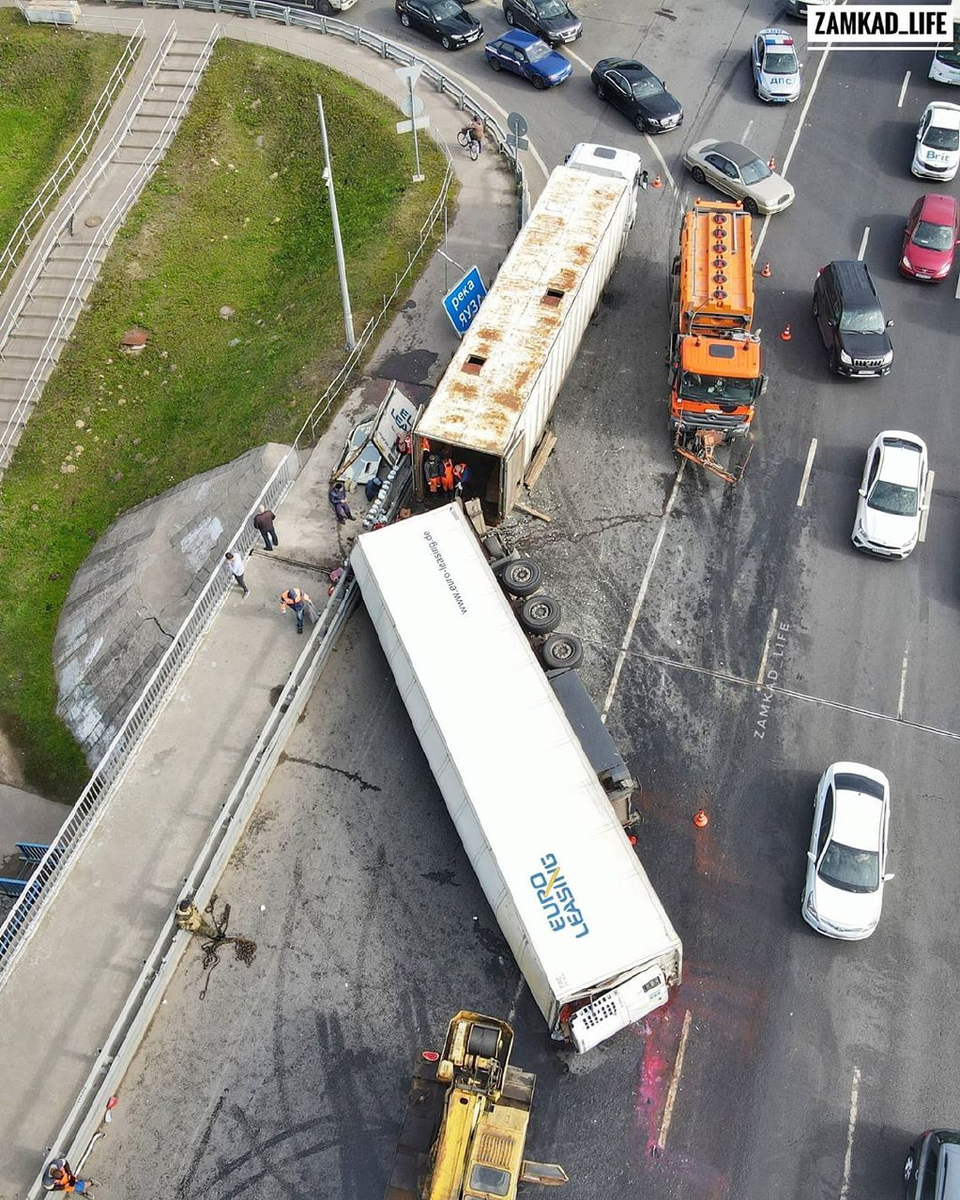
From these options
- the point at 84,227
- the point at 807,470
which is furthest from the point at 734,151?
the point at 84,227

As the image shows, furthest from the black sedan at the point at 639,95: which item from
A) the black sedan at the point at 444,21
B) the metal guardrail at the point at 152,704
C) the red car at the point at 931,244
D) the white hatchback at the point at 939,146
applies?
the red car at the point at 931,244

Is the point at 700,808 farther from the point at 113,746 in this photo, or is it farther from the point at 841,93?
the point at 841,93

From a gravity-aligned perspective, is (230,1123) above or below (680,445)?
below

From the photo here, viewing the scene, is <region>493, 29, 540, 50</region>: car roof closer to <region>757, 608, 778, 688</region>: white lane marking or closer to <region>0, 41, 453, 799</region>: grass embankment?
<region>0, 41, 453, 799</region>: grass embankment

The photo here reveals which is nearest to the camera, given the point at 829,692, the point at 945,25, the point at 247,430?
the point at 829,692

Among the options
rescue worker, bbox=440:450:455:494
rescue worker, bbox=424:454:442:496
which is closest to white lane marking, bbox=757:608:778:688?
rescue worker, bbox=440:450:455:494

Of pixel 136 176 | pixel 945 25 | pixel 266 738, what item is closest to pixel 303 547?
pixel 266 738

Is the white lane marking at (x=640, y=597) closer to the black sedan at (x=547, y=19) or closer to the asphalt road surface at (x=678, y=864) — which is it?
the asphalt road surface at (x=678, y=864)

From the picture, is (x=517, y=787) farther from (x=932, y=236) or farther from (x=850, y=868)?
(x=932, y=236)
